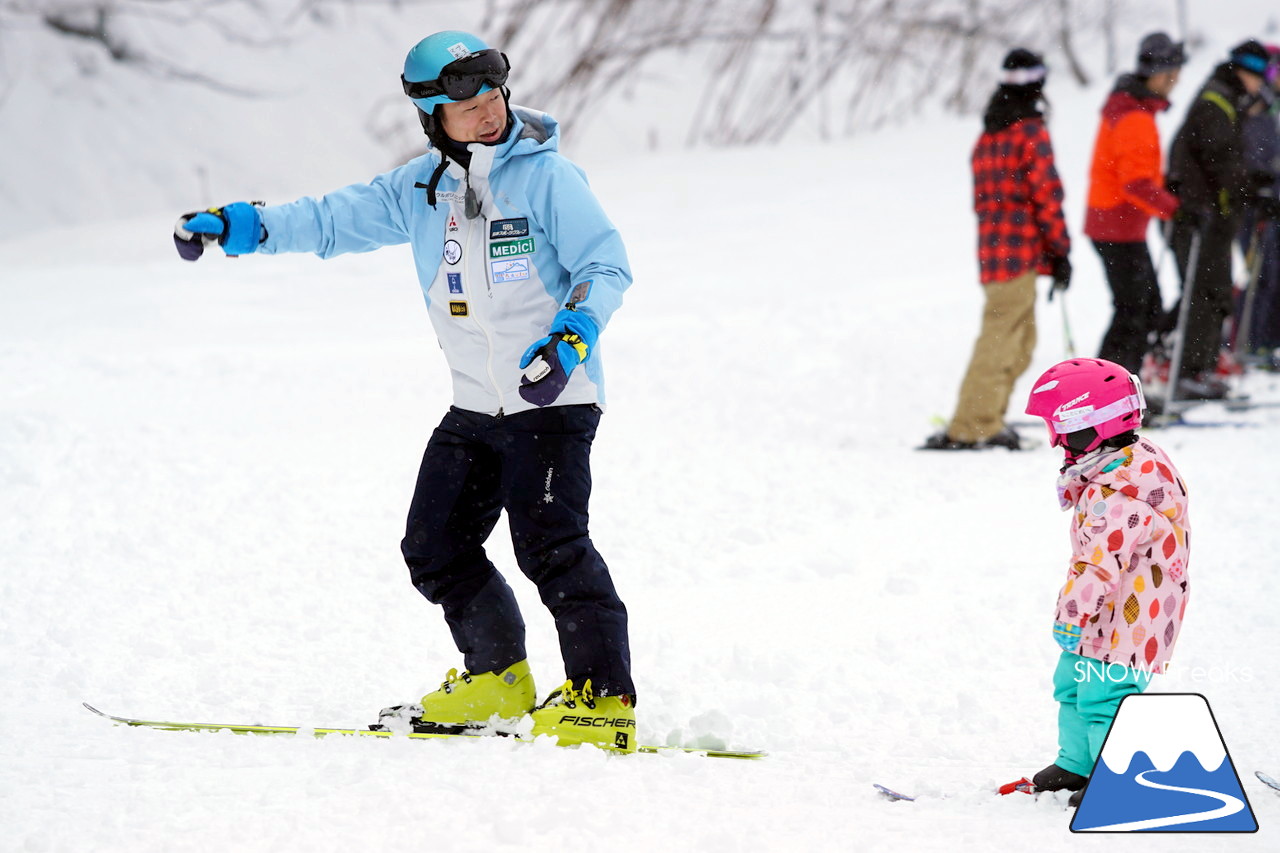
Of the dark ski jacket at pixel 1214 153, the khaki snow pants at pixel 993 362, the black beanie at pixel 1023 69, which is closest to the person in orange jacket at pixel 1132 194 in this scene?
the dark ski jacket at pixel 1214 153

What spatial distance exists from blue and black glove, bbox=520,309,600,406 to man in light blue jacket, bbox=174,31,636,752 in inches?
2.5

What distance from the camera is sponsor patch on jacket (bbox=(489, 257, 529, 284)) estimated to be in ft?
9.74

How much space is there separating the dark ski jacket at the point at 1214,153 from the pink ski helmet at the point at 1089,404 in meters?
4.60

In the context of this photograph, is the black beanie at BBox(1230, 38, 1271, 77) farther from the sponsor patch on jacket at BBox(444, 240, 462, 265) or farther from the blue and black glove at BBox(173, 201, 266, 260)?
the blue and black glove at BBox(173, 201, 266, 260)

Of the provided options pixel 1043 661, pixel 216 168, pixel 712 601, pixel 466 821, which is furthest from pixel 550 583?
pixel 216 168

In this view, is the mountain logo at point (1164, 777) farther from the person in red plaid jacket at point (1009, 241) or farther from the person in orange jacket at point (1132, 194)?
the person in orange jacket at point (1132, 194)

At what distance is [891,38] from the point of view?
15.6 metres

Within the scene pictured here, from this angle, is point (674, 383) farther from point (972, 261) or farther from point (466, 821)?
point (466, 821)

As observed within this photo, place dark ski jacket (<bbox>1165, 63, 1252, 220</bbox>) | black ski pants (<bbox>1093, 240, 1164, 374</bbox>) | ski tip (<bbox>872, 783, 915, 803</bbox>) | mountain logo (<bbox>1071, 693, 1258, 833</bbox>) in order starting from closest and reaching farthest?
mountain logo (<bbox>1071, 693, 1258, 833</bbox>)
ski tip (<bbox>872, 783, 915, 803</bbox>)
black ski pants (<bbox>1093, 240, 1164, 374</bbox>)
dark ski jacket (<bbox>1165, 63, 1252, 220</bbox>)

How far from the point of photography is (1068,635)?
8.43 ft

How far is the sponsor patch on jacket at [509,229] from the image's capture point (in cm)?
297

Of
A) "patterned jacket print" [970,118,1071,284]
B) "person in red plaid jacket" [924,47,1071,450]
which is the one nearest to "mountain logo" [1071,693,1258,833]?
"person in red plaid jacket" [924,47,1071,450]

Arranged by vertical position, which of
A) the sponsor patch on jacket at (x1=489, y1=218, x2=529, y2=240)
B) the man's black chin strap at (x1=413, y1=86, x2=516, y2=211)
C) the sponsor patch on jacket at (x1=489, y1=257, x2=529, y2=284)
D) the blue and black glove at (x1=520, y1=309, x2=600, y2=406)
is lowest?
the blue and black glove at (x1=520, y1=309, x2=600, y2=406)

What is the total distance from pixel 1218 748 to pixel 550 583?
4.89 ft
